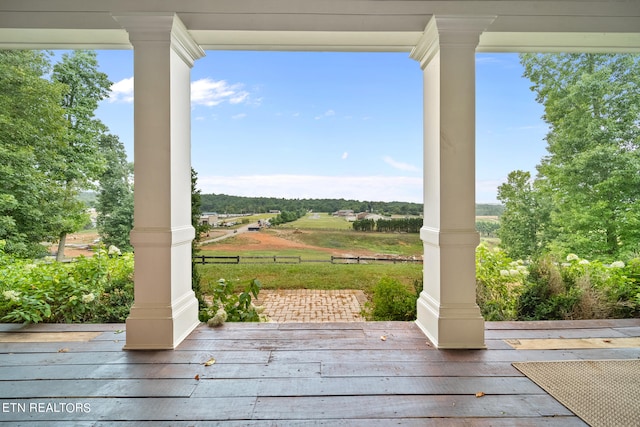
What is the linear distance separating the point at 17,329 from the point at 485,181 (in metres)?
4.44

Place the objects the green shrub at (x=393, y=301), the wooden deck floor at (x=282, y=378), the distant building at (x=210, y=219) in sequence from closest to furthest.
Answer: the wooden deck floor at (x=282, y=378)
the green shrub at (x=393, y=301)
the distant building at (x=210, y=219)

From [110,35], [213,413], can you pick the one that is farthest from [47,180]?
[213,413]

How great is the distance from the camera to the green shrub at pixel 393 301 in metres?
3.04

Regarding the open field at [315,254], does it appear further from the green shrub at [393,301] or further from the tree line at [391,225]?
the green shrub at [393,301]

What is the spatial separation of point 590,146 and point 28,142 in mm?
6213

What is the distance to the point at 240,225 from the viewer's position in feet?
11.7

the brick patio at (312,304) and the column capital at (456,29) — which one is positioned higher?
the column capital at (456,29)

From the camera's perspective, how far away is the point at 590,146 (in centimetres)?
376

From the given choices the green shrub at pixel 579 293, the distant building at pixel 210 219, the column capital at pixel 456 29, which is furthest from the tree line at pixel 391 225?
the column capital at pixel 456 29

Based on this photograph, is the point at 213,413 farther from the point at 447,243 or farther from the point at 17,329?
the point at 17,329

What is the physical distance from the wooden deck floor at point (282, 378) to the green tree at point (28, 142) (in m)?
1.49

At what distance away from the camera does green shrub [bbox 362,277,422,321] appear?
3.04 m

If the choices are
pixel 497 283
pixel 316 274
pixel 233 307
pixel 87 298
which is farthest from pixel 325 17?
pixel 87 298

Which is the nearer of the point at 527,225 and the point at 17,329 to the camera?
the point at 17,329
